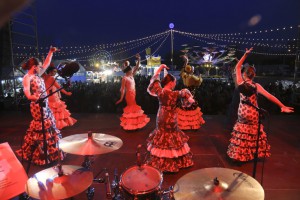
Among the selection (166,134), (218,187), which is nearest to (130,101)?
(166,134)

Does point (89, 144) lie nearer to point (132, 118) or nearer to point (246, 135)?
point (246, 135)

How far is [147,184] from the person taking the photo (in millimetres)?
2611

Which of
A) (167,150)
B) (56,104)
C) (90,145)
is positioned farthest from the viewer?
(56,104)

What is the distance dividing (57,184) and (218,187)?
5.00 ft

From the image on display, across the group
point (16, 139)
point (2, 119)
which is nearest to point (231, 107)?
point (16, 139)

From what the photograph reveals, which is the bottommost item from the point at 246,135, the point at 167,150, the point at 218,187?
the point at 167,150

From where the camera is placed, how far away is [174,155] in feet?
14.8

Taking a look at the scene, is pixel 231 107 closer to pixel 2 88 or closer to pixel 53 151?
pixel 53 151

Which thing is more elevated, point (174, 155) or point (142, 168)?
point (142, 168)

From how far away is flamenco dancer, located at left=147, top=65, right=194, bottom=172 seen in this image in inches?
176

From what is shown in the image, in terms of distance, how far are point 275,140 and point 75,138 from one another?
553cm

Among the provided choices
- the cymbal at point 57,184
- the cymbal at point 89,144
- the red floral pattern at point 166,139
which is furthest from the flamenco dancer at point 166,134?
the cymbal at point 57,184

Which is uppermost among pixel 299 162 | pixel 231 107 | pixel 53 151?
pixel 231 107

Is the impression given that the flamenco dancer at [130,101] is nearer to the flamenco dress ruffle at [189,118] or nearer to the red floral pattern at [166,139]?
the flamenco dress ruffle at [189,118]
